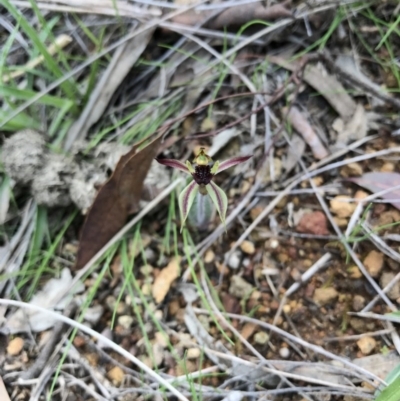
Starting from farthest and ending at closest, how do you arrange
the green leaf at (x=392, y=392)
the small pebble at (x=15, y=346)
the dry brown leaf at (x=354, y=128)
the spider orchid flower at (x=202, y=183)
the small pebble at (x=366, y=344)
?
the dry brown leaf at (x=354, y=128) < the small pebble at (x=15, y=346) < the small pebble at (x=366, y=344) < the spider orchid flower at (x=202, y=183) < the green leaf at (x=392, y=392)

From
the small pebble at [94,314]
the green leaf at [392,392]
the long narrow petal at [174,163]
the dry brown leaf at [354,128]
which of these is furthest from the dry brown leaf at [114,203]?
the green leaf at [392,392]

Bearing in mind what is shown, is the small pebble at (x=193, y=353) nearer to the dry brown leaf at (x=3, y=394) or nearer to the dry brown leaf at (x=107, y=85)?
the dry brown leaf at (x=3, y=394)

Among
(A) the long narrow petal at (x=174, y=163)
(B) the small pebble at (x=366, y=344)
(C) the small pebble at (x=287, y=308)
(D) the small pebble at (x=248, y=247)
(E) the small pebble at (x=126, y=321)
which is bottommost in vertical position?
(B) the small pebble at (x=366, y=344)

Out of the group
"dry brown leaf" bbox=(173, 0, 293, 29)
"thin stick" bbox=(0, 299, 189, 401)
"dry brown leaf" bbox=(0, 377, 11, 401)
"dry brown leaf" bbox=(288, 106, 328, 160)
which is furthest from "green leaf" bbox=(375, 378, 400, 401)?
"dry brown leaf" bbox=(173, 0, 293, 29)

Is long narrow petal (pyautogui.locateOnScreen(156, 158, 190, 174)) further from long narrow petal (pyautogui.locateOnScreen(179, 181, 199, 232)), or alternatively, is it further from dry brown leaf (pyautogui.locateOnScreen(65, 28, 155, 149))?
dry brown leaf (pyautogui.locateOnScreen(65, 28, 155, 149))

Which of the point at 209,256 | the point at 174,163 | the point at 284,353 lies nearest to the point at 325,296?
the point at 284,353

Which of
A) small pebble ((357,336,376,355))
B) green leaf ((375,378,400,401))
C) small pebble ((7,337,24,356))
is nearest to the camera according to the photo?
green leaf ((375,378,400,401))

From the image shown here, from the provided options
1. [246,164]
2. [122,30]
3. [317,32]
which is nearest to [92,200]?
[246,164]

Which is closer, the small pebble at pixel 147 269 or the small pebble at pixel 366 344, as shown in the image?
the small pebble at pixel 366 344
